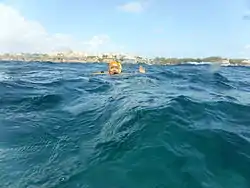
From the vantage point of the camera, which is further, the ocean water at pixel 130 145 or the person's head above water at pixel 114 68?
the person's head above water at pixel 114 68

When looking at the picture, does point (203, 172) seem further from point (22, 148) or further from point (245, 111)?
point (245, 111)

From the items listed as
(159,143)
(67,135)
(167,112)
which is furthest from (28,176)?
(167,112)

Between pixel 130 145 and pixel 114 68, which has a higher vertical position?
pixel 130 145

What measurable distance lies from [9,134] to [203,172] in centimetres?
525

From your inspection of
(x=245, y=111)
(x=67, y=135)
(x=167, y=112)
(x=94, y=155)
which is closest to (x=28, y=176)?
(x=94, y=155)

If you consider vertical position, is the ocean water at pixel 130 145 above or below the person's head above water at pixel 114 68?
above

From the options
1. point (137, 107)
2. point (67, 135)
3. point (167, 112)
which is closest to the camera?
point (67, 135)

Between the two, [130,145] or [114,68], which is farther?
[114,68]

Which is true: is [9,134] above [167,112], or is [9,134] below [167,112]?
below

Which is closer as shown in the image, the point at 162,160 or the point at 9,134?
the point at 162,160

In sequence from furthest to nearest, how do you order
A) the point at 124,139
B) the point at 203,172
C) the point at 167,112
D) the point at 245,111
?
the point at 245,111 → the point at 167,112 → the point at 124,139 → the point at 203,172

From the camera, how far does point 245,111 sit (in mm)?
10484

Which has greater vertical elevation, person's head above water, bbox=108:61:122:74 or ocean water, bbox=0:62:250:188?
ocean water, bbox=0:62:250:188

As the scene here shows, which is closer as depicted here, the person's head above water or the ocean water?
the ocean water
